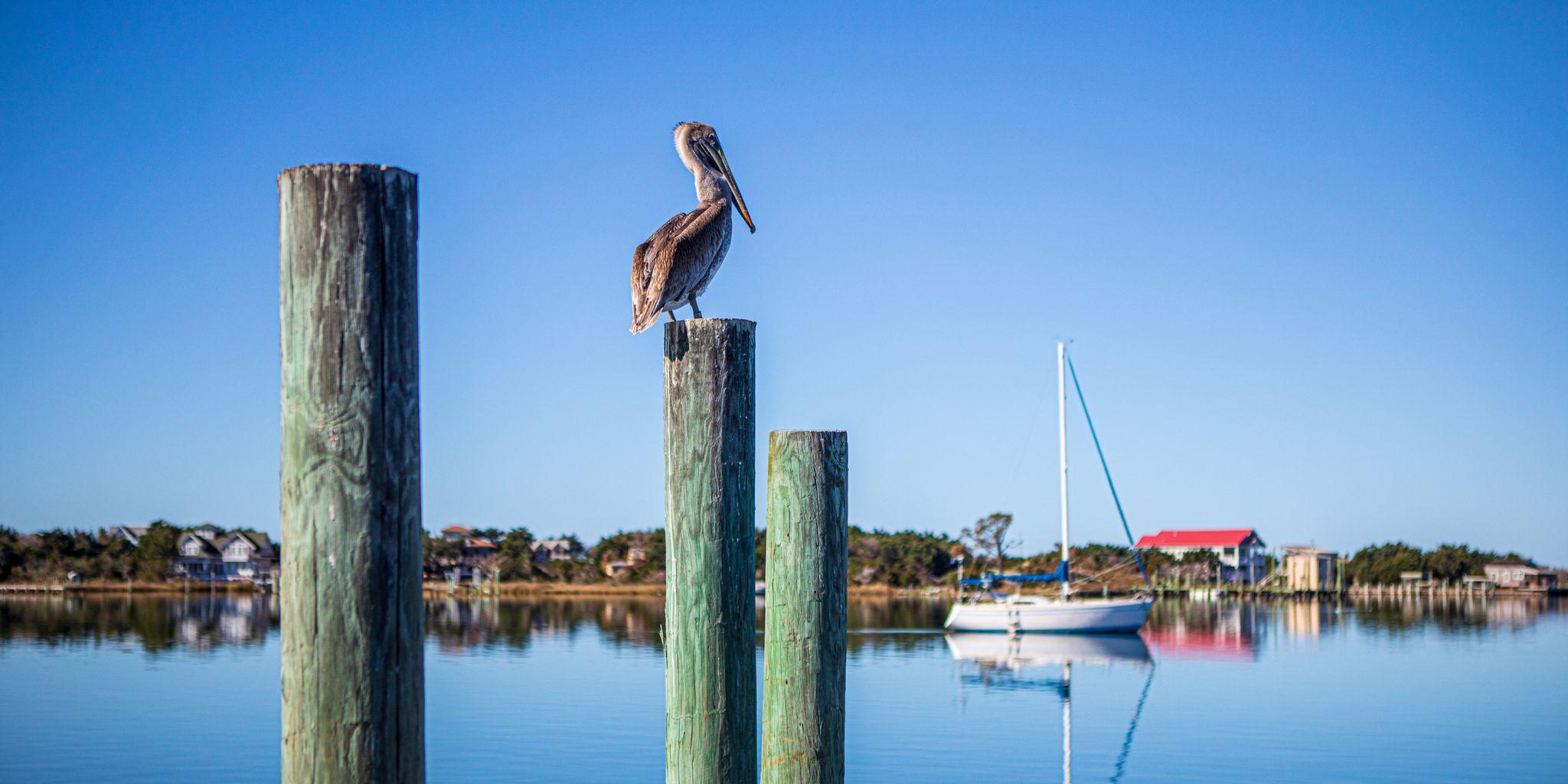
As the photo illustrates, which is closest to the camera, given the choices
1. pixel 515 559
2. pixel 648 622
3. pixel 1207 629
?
pixel 1207 629

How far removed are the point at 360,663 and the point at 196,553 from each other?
141m

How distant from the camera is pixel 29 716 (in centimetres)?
3164

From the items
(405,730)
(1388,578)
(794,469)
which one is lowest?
(1388,578)

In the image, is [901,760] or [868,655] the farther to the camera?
[868,655]

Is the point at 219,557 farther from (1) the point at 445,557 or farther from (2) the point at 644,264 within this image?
(2) the point at 644,264

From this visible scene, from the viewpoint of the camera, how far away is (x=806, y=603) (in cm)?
600

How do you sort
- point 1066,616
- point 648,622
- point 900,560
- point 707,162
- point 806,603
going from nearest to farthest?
point 806,603
point 707,162
point 1066,616
point 648,622
point 900,560

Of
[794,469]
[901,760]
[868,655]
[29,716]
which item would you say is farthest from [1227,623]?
[794,469]

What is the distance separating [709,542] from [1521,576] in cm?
16421

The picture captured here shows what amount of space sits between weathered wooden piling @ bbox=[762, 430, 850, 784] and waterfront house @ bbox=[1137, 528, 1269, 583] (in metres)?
136

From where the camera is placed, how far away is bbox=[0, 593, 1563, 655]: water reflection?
58812 millimetres

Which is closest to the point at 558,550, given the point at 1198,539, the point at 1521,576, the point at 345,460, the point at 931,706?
the point at 1198,539

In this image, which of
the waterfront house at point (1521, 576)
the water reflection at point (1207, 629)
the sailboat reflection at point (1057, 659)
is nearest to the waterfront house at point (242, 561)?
the water reflection at point (1207, 629)

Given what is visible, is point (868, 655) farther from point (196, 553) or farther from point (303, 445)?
point (196, 553)
